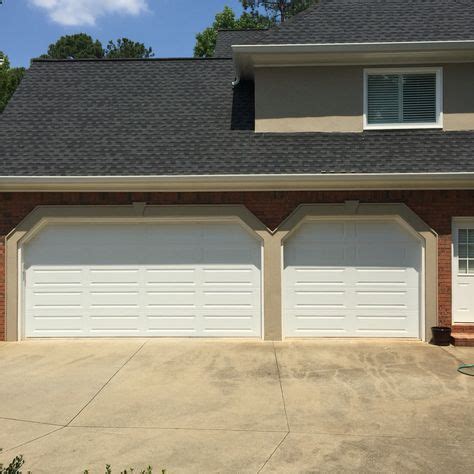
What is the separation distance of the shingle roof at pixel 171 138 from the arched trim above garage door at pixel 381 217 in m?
0.76

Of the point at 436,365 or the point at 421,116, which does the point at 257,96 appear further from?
the point at 436,365

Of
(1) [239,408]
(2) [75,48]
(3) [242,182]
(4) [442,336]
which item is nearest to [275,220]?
(3) [242,182]

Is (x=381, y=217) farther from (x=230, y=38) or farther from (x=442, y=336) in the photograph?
(x=230, y=38)

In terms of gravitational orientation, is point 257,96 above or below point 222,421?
above

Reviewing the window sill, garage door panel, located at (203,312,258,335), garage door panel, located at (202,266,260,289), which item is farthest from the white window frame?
garage door panel, located at (203,312,258,335)

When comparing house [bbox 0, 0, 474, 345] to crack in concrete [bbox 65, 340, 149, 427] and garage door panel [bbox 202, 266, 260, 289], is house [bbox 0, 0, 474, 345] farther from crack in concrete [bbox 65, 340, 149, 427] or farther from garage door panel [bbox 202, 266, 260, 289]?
crack in concrete [bbox 65, 340, 149, 427]

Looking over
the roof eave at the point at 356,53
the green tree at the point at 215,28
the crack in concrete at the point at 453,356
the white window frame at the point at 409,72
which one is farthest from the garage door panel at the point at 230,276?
the green tree at the point at 215,28

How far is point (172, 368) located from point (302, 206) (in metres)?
4.13

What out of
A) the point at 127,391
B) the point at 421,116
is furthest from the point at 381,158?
the point at 127,391

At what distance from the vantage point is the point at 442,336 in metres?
8.92

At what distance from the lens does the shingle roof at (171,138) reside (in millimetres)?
9359

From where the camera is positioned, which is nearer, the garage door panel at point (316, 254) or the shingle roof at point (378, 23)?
the garage door panel at point (316, 254)

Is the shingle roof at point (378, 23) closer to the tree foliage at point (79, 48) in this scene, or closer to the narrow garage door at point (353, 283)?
the narrow garage door at point (353, 283)

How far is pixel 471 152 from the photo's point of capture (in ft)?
31.0
